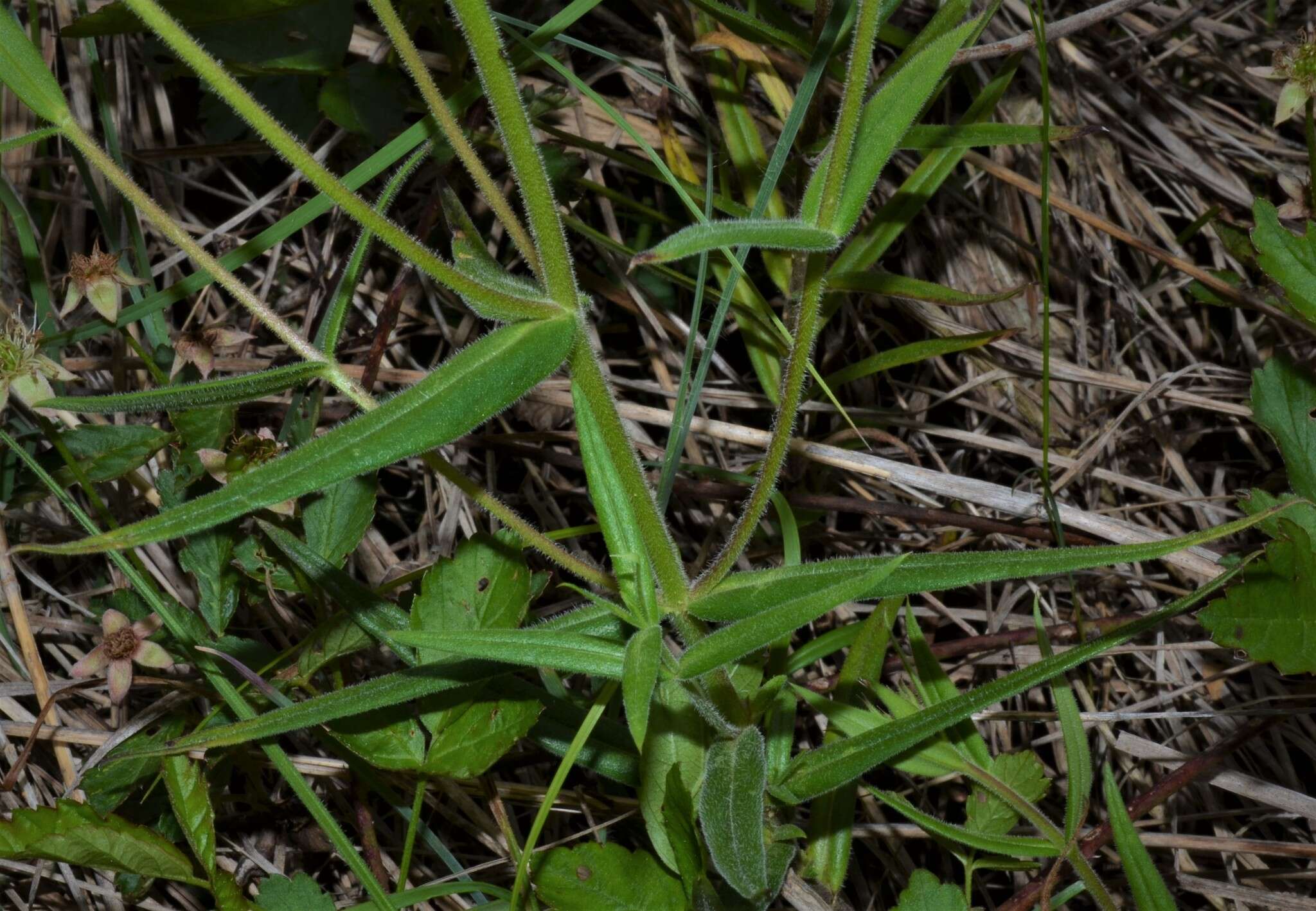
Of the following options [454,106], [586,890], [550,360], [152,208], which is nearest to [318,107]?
[454,106]

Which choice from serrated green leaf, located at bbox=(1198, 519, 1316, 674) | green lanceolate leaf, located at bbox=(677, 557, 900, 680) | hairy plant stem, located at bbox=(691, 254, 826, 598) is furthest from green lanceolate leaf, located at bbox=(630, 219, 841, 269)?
serrated green leaf, located at bbox=(1198, 519, 1316, 674)

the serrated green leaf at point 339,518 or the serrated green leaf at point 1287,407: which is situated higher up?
the serrated green leaf at point 1287,407

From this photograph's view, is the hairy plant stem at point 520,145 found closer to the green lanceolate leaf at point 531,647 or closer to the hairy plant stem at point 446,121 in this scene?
the hairy plant stem at point 446,121

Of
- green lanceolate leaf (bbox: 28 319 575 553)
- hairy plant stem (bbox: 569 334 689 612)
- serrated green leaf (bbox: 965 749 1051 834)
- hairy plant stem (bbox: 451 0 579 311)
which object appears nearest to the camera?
green lanceolate leaf (bbox: 28 319 575 553)

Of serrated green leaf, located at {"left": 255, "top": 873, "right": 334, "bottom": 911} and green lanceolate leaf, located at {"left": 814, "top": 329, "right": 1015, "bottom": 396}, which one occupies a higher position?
green lanceolate leaf, located at {"left": 814, "top": 329, "right": 1015, "bottom": 396}

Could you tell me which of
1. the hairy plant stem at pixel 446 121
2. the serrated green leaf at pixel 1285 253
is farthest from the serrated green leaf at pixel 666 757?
the serrated green leaf at pixel 1285 253

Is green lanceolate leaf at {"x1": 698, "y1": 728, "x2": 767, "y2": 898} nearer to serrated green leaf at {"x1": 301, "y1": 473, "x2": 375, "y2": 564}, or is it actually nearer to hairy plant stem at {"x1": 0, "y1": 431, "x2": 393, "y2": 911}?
hairy plant stem at {"x1": 0, "y1": 431, "x2": 393, "y2": 911}
